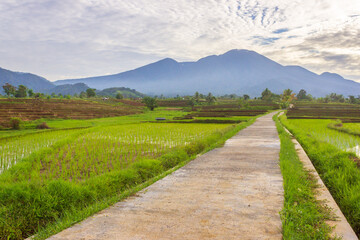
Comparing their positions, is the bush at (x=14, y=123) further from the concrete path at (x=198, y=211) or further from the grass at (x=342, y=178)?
the grass at (x=342, y=178)

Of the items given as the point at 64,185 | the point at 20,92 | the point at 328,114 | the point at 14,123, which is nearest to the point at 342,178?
the point at 64,185

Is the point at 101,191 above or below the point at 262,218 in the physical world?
below

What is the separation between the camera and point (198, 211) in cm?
382

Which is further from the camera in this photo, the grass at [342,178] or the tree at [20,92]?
the tree at [20,92]

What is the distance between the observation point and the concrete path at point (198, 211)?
3.17 meters

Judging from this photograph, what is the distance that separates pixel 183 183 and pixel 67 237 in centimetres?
286

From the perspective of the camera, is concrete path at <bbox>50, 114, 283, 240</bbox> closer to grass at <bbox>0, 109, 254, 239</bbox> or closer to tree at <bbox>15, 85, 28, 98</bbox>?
grass at <bbox>0, 109, 254, 239</bbox>

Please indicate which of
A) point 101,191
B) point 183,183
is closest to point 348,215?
point 183,183

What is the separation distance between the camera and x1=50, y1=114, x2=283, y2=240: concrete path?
3174 millimetres

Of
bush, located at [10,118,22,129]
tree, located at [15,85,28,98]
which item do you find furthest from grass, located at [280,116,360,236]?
tree, located at [15,85,28,98]

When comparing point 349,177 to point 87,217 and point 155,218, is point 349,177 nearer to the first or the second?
point 155,218

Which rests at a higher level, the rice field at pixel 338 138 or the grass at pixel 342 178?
the grass at pixel 342 178

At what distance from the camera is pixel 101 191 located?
5516 millimetres

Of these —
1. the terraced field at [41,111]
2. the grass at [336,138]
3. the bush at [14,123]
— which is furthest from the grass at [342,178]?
the terraced field at [41,111]
